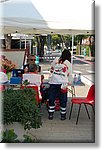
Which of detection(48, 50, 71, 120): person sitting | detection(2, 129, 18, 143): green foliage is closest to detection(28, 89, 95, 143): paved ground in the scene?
detection(48, 50, 71, 120): person sitting

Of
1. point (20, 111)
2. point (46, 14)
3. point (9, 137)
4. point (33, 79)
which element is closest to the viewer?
point (9, 137)

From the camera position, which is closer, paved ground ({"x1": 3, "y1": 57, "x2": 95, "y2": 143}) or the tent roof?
paved ground ({"x1": 3, "y1": 57, "x2": 95, "y2": 143})

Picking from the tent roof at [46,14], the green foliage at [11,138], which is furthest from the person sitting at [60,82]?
the green foliage at [11,138]

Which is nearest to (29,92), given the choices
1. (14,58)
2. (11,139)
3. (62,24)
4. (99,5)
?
(11,139)

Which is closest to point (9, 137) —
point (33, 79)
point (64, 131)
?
point (64, 131)

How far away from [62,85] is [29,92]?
1.41 m

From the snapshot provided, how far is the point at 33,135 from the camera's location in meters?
5.85

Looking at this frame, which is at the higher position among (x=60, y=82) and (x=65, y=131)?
(x=60, y=82)

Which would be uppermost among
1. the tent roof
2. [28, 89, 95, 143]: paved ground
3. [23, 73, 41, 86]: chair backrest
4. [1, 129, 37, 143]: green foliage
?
the tent roof

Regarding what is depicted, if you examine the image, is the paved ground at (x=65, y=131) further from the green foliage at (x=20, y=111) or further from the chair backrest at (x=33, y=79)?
the chair backrest at (x=33, y=79)

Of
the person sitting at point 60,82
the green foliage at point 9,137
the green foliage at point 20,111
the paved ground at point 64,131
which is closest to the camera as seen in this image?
the green foliage at point 9,137

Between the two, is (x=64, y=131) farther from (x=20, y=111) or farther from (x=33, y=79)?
(x=33, y=79)

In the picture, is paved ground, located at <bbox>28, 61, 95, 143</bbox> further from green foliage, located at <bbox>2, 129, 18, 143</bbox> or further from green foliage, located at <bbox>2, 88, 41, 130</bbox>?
green foliage, located at <bbox>2, 129, 18, 143</bbox>

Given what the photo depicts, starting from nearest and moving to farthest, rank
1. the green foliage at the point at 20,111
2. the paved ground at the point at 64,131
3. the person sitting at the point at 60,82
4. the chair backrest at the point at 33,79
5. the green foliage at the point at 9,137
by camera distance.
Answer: the green foliage at the point at 9,137, the green foliage at the point at 20,111, the paved ground at the point at 64,131, the person sitting at the point at 60,82, the chair backrest at the point at 33,79
